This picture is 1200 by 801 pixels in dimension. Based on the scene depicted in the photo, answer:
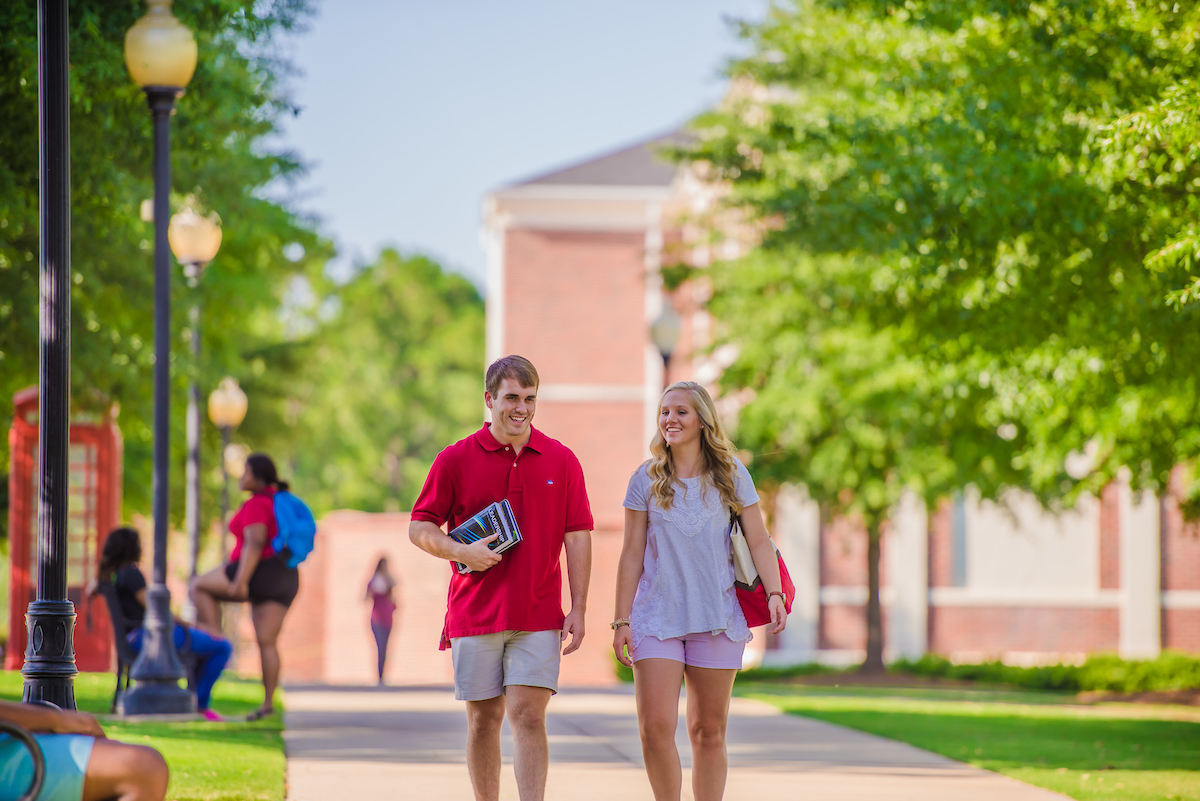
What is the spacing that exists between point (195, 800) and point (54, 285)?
8.16 ft

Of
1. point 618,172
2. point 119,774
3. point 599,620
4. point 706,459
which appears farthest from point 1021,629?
point 119,774

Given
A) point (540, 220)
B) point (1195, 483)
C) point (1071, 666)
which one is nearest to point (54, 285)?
point (1195, 483)

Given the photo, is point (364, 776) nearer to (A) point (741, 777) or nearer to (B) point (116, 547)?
(A) point (741, 777)

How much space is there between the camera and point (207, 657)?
1064 cm

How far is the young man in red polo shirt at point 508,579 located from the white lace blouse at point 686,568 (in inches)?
10.6

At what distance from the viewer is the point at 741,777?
28.1ft

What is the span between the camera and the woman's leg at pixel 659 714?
5633mm

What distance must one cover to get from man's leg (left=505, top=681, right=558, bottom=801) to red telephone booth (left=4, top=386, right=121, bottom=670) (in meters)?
11.7

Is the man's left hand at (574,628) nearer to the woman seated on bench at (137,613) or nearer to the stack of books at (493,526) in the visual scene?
the stack of books at (493,526)

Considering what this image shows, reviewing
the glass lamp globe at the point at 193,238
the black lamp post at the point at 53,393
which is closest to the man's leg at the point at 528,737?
the black lamp post at the point at 53,393

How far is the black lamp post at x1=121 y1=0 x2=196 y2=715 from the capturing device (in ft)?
31.2

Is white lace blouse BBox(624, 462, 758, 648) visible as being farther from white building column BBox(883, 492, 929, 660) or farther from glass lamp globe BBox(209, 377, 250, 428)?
white building column BBox(883, 492, 929, 660)

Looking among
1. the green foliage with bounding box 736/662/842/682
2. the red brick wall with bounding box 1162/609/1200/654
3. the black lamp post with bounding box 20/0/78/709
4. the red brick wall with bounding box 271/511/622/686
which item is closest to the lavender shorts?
the black lamp post with bounding box 20/0/78/709

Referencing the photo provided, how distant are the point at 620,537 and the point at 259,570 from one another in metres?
20.3
